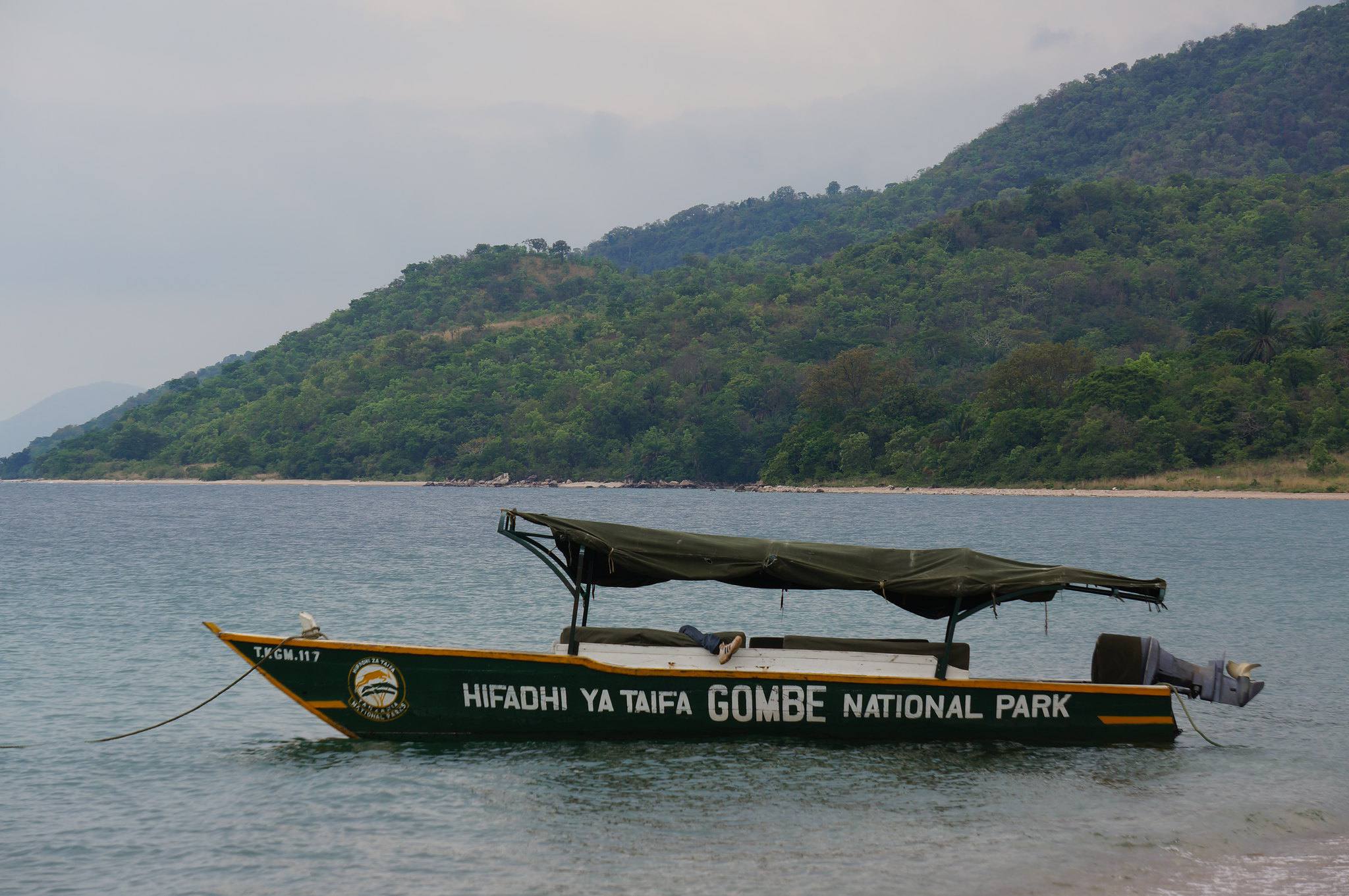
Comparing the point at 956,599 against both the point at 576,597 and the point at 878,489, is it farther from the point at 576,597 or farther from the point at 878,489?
the point at 878,489

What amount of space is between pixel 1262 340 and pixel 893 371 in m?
33.6

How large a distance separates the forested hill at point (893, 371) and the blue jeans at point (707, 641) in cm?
8217

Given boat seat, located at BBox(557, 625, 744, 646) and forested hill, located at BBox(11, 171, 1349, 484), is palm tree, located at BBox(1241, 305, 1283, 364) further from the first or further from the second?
boat seat, located at BBox(557, 625, 744, 646)

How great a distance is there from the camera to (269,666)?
49.5 ft

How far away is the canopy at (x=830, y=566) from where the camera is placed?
1543 centimetres

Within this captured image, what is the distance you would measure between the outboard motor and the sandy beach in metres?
78.1

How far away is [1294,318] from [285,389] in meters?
124

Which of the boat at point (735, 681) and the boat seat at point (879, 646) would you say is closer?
the boat at point (735, 681)

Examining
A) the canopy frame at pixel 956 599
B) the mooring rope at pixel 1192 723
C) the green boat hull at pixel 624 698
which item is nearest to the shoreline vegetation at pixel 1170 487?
the mooring rope at pixel 1192 723

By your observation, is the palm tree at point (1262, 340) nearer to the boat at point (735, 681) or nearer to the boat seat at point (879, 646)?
the boat at point (735, 681)

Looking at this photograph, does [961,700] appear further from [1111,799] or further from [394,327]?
[394,327]

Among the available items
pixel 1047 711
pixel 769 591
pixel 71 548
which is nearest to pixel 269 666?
pixel 1047 711

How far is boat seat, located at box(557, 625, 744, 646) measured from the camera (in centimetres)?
1639

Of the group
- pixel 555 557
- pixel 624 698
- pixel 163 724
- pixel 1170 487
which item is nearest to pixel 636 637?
pixel 624 698
